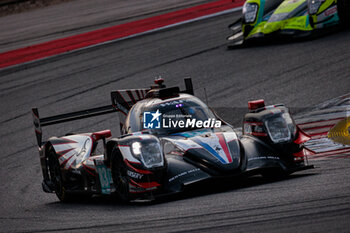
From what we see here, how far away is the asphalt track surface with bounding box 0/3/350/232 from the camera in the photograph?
587 cm

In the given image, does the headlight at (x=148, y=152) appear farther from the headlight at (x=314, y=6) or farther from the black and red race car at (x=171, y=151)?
the headlight at (x=314, y=6)

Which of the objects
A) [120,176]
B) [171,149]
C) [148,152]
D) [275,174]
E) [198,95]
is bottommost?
[198,95]

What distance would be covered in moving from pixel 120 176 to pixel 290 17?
34.0 feet

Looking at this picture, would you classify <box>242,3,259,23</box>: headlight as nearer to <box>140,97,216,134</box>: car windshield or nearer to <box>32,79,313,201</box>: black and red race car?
<box>32,79,313,201</box>: black and red race car

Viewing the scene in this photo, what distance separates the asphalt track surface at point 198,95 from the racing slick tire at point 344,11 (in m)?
0.39

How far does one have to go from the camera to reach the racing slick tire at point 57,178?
30.3ft

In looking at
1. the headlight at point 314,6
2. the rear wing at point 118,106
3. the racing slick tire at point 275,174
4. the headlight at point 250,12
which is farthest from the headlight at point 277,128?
the headlight at point 250,12

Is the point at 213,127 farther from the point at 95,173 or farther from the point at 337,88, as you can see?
the point at 337,88

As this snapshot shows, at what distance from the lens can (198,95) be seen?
49.1 feet

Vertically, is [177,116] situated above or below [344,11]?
above

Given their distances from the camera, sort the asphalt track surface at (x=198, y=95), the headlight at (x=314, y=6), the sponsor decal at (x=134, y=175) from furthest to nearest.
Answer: the headlight at (x=314, y=6), the sponsor decal at (x=134, y=175), the asphalt track surface at (x=198, y=95)

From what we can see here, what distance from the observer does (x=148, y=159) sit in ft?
24.2

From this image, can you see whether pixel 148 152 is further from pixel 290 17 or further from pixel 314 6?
pixel 290 17

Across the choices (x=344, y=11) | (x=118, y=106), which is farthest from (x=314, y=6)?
(x=118, y=106)
